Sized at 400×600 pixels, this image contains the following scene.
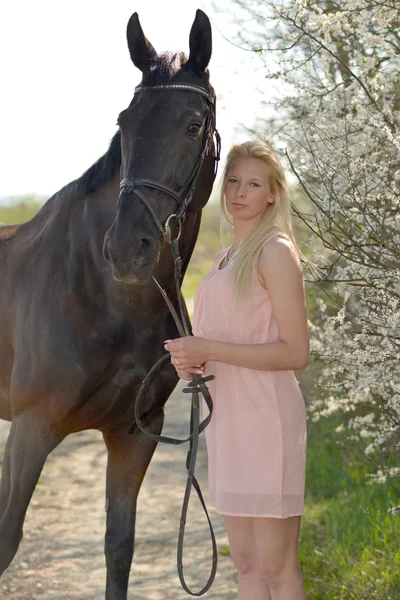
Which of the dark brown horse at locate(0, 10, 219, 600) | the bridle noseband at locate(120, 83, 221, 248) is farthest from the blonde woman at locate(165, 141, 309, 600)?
the dark brown horse at locate(0, 10, 219, 600)

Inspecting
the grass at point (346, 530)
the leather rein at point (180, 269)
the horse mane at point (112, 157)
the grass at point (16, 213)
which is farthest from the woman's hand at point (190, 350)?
the grass at point (16, 213)

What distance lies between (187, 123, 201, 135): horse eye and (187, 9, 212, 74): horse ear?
264mm

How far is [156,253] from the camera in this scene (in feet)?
8.29

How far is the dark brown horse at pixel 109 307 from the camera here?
270 centimetres

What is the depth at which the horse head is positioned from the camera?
8.21 ft

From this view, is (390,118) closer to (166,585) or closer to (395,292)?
(395,292)

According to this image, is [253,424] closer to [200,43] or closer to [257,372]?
[257,372]

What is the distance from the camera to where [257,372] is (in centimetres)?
260

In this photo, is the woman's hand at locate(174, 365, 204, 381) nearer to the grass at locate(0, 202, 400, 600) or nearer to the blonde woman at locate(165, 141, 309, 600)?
the blonde woman at locate(165, 141, 309, 600)

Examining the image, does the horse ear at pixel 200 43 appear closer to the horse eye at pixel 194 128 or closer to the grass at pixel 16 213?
the horse eye at pixel 194 128

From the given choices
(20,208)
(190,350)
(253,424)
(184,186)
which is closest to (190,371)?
(190,350)

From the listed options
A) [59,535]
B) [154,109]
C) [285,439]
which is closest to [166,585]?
[59,535]

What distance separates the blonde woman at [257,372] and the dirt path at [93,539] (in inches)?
60.2

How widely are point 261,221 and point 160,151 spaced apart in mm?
402
